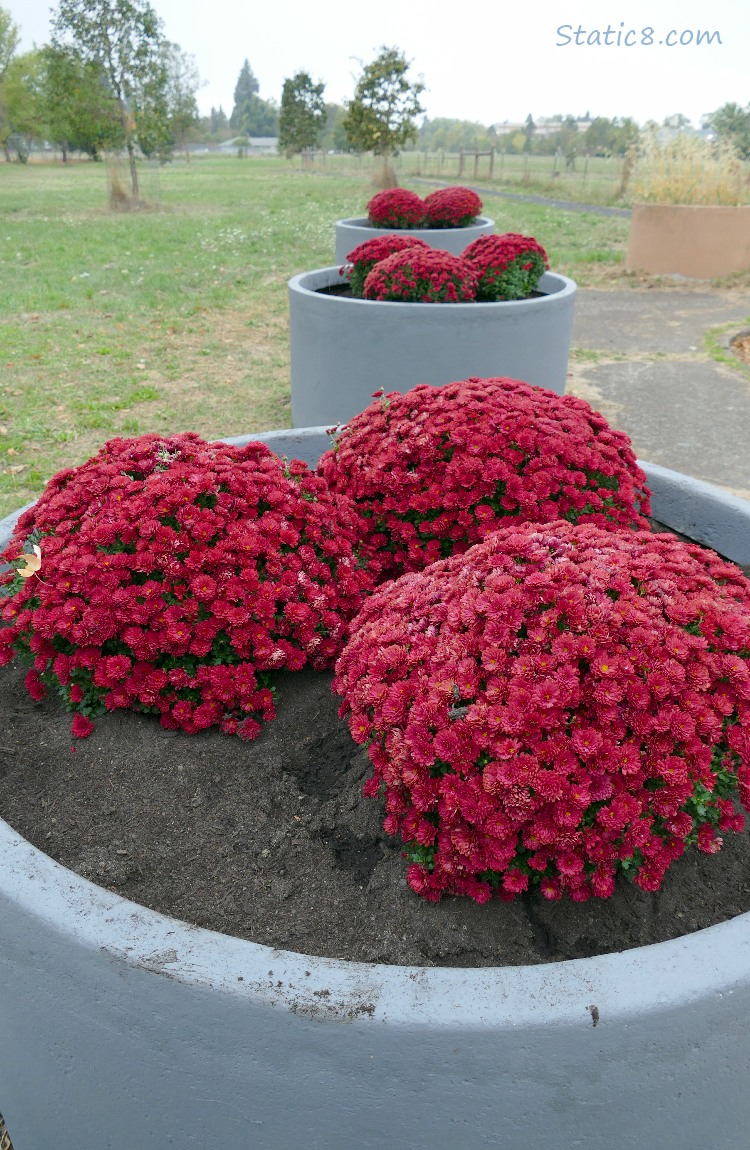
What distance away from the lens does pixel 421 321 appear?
5.07 m

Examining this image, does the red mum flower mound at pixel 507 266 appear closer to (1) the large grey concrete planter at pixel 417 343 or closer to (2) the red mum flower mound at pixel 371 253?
(2) the red mum flower mound at pixel 371 253

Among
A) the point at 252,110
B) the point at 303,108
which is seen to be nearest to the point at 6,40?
the point at 303,108

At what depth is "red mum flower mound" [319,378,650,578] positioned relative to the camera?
8.82ft

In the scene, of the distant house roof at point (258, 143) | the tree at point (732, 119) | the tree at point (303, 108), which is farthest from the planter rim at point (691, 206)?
the distant house roof at point (258, 143)

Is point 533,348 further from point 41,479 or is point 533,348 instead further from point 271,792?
point 271,792

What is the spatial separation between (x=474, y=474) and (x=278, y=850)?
4.37ft

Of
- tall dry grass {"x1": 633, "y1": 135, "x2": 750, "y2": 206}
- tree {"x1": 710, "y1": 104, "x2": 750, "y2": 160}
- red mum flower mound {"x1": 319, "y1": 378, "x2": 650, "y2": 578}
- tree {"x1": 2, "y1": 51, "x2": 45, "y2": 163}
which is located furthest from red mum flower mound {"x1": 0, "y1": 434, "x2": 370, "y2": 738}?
tree {"x1": 2, "y1": 51, "x2": 45, "y2": 163}

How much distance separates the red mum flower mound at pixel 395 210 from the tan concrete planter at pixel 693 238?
196 inches

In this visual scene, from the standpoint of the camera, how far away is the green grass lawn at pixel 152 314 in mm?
6566

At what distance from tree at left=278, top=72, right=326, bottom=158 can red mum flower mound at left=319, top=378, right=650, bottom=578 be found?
50395 millimetres

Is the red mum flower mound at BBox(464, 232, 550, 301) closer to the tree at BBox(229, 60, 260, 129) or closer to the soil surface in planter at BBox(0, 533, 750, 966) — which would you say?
the soil surface in planter at BBox(0, 533, 750, 966)

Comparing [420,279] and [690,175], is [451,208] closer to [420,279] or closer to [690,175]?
[420,279]

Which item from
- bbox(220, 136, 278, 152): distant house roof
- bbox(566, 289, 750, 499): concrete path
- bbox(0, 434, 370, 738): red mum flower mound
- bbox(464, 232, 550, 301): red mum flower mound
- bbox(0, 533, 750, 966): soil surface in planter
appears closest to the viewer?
bbox(0, 533, 750, 966): soil surface in planter

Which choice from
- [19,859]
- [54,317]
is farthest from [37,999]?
[54,317]
